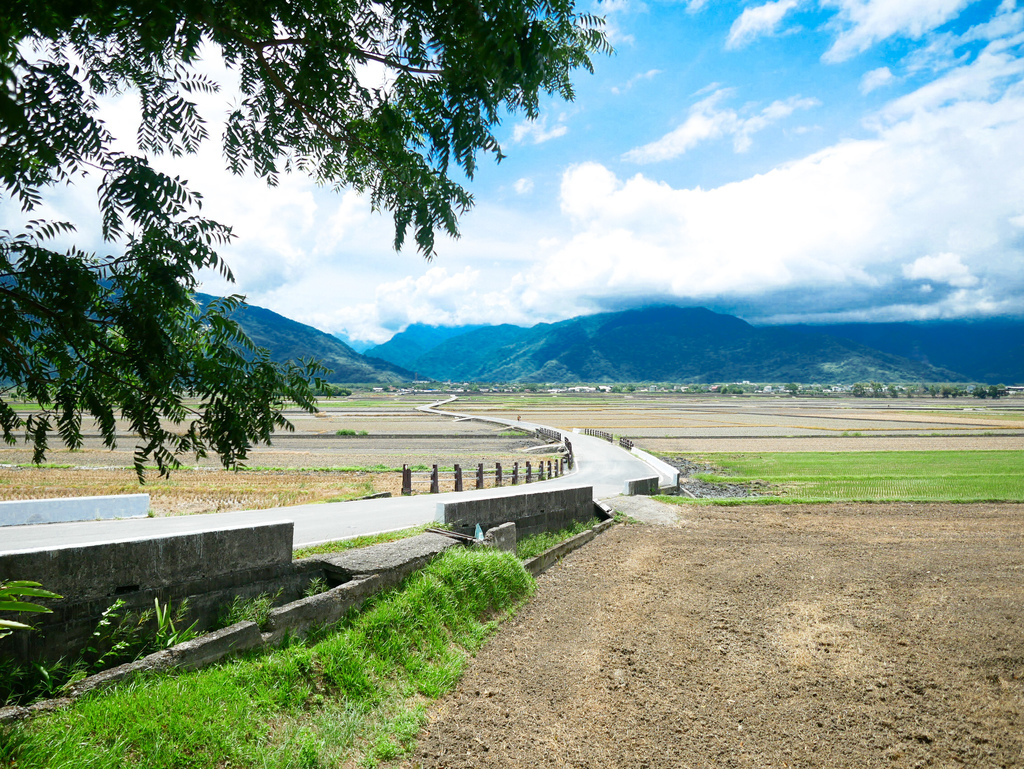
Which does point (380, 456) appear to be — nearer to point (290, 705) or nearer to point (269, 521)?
point (269, 521)

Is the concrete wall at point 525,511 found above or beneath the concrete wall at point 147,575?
beneath

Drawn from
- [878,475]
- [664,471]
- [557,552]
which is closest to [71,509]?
[557,552]

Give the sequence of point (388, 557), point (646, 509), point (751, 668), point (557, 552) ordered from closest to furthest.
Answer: point (751, 668) < point (388, 557) < point (557, 552) < point (646, 509)

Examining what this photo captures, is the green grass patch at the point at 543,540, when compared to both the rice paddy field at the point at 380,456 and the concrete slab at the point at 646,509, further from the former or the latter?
the rice paddy field at the point at 380,456

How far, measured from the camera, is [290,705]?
5203 millimetres

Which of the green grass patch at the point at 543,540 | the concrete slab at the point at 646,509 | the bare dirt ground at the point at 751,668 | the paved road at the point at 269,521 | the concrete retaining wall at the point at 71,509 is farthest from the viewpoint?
the concrete slab at the point at 646,509

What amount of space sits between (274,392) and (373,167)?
2.22m

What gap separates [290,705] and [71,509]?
9.85 m

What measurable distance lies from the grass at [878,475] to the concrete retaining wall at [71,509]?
51.9 ft

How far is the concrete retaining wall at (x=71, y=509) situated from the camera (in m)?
11.0

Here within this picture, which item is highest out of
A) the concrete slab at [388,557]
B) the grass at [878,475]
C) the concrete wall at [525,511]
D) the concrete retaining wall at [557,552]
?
the concrete slab at [388,557]

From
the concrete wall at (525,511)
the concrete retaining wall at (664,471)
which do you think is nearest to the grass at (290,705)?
the concrete wall at (525,511)

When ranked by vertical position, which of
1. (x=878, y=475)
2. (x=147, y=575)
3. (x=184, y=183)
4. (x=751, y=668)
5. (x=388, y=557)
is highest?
(x=184, y=183)

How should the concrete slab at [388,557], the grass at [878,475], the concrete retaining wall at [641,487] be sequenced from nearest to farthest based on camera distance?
the concrete slab at [388,557] → the concrete retaining wall at [641,487] → the grass at [878,475]
